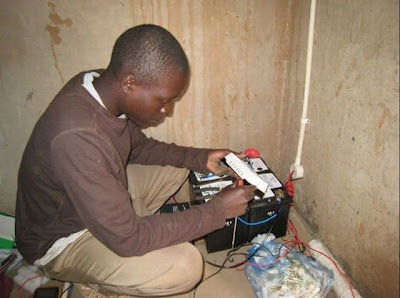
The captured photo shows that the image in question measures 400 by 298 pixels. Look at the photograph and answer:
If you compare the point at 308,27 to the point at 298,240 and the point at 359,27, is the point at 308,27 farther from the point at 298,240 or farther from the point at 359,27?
the point at 298,240

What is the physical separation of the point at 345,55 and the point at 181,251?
3.35ft

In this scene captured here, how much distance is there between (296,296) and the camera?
1135 millimetres

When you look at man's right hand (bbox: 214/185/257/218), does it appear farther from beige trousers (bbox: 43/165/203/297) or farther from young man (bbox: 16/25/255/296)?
beige trousers (bbox: 43/165/203/297)

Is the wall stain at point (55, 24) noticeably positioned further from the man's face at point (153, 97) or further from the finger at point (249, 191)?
the finger at point (249, 191)

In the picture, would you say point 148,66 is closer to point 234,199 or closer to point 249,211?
point 234,199

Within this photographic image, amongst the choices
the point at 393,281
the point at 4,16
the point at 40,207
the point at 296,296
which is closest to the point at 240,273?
the point at 296,296

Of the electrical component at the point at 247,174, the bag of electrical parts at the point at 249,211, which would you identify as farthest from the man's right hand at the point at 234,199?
the bag of electrical parts at the point at 249,211

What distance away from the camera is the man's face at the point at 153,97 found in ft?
2.88

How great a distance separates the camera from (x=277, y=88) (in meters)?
1.57

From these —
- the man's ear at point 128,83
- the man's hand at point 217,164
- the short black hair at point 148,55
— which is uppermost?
the short black hair at point 148,55

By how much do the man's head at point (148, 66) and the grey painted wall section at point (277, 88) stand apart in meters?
0.52

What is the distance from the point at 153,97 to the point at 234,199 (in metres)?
0.50

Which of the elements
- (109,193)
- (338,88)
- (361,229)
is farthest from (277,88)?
(109,193)

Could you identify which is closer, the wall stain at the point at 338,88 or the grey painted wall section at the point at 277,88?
the grey painted wall section at the point at 277,88
